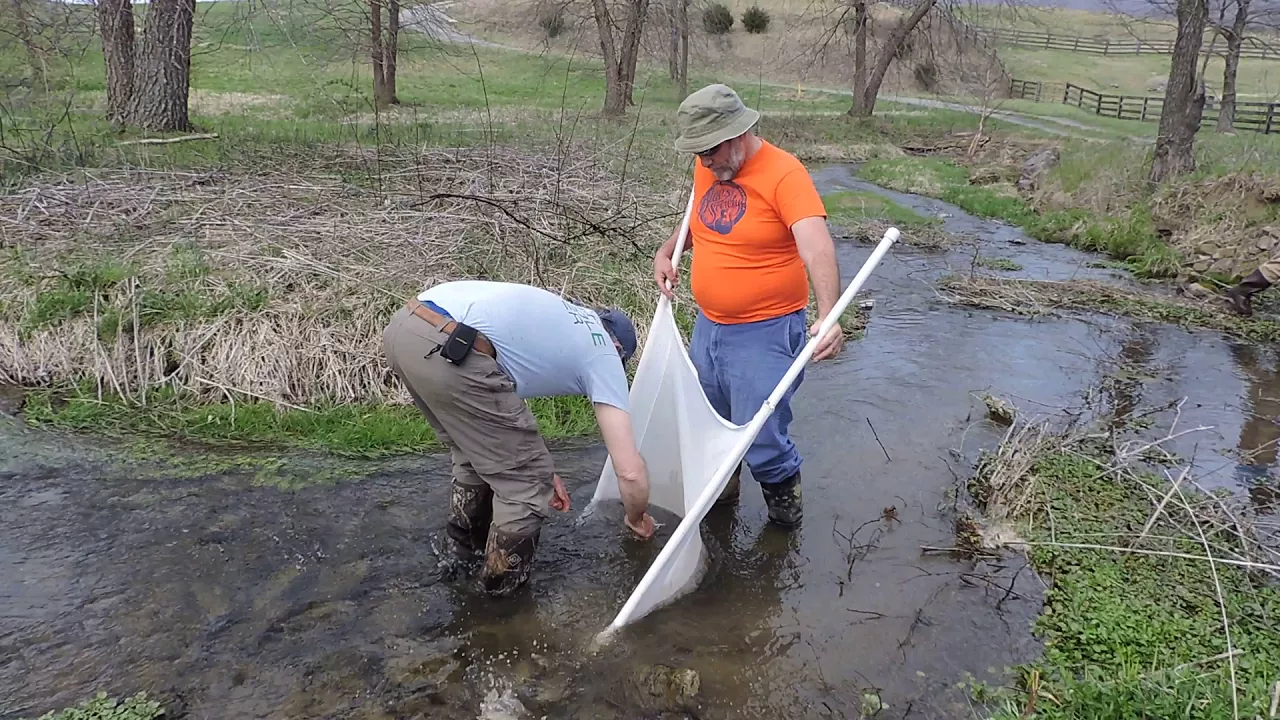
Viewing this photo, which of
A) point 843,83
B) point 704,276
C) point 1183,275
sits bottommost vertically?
point 1183,275

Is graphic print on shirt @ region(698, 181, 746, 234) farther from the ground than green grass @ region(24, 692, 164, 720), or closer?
farther from the ground

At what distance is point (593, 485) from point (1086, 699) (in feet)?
8.19

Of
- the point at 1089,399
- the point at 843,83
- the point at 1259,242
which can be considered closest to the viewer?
the point at 1089,399

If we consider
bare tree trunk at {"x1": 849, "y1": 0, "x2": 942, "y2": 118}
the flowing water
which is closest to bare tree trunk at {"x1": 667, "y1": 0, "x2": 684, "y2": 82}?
bare tree trunk at {"x1": 849, "y1": 0, "x2": 942, "y2": 118}

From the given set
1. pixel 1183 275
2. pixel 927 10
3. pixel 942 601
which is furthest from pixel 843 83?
pixel 942 601

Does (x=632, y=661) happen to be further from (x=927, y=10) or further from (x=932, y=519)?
(x=927, y=10)

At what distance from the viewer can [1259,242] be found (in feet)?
28.8

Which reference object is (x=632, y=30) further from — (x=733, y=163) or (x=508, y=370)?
(x=508, y=370)

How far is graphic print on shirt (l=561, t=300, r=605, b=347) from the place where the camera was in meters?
2.90

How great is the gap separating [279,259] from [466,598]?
3.40 metres

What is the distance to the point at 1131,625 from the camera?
329cm

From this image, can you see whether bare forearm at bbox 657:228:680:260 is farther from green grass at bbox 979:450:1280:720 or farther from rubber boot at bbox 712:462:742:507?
green grass at bbox 979:450:1280:720

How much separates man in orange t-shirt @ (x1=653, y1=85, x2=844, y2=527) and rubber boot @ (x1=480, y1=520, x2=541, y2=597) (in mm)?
1059

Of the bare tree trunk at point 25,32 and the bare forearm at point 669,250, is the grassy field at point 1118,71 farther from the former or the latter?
the bare tree trunk at point 25,32
